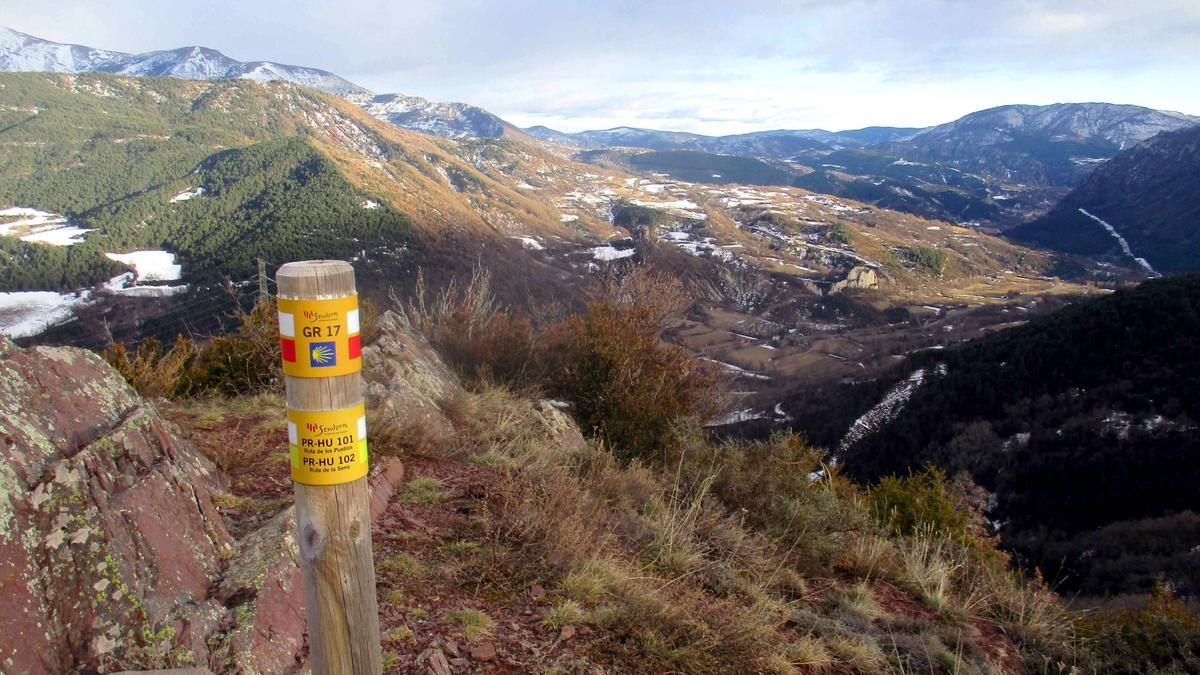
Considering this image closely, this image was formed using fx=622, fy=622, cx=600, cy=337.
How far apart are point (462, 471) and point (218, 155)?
5460 inches

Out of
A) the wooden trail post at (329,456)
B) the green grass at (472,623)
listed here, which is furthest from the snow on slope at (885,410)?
the wooden trail post at (329,456)

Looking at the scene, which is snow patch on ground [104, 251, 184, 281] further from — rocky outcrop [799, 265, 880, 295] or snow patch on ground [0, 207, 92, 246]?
rocky outcrop [799, 265, 880, 295]

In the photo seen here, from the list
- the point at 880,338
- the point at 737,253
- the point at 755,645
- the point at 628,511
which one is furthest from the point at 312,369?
the point at 737,253

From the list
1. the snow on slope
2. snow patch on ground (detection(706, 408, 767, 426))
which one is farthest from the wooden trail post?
snow patch on ground (detection(706, 408, 767, 426))

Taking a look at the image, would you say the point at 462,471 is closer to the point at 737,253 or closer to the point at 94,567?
the point at 94,567

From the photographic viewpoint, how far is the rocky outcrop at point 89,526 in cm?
235

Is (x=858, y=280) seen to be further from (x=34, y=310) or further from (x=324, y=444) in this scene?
(x=324, y=444)

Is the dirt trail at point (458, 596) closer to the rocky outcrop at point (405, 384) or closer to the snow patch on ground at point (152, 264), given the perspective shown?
the rocky outcrop at point (405, 384)

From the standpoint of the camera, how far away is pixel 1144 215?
172875mm

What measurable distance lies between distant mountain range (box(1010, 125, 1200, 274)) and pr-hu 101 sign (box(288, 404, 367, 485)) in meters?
186

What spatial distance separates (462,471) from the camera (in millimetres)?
Answer: 5844

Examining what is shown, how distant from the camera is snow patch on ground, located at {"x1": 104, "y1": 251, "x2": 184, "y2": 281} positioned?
74844mm

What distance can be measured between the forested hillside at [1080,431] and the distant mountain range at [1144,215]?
4732 inches

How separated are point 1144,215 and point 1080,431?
17914cm
